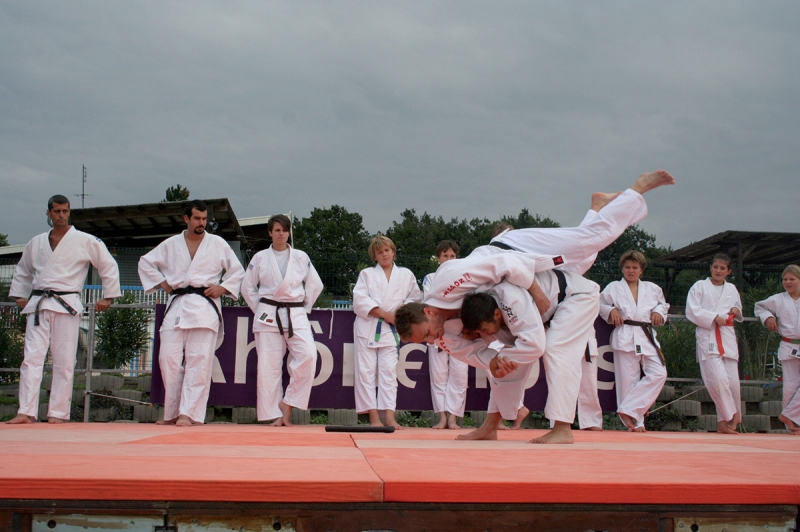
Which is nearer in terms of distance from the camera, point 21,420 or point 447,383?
point 21,420

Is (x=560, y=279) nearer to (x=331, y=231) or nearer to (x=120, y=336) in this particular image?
(x=120, y=336)

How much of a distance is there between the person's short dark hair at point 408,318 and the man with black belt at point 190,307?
3.01 metres

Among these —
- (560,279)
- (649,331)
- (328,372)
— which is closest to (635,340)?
(649,331)

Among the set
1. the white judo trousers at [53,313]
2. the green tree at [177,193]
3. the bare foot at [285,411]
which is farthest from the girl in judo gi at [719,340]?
the green tree at [177,193]

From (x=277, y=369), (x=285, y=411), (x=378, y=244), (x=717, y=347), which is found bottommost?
(x=285, y=411)

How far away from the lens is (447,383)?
6.73m

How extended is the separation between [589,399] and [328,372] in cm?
250

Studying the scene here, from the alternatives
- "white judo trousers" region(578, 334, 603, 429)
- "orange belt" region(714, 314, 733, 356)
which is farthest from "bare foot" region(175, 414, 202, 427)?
"orange belt" region(714, 314, 733, 356)

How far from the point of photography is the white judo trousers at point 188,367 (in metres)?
6.03

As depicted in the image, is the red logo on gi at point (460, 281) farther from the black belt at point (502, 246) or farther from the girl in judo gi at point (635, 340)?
the girl in judo gi at point (635, 340)

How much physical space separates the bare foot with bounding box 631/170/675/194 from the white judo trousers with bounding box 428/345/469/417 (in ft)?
8.82

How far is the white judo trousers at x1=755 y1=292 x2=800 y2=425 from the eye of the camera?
23.5 ft

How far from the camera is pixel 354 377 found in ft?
22.2

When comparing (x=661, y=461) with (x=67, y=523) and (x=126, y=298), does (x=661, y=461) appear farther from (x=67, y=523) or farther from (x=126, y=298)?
(x=126, y=298)
